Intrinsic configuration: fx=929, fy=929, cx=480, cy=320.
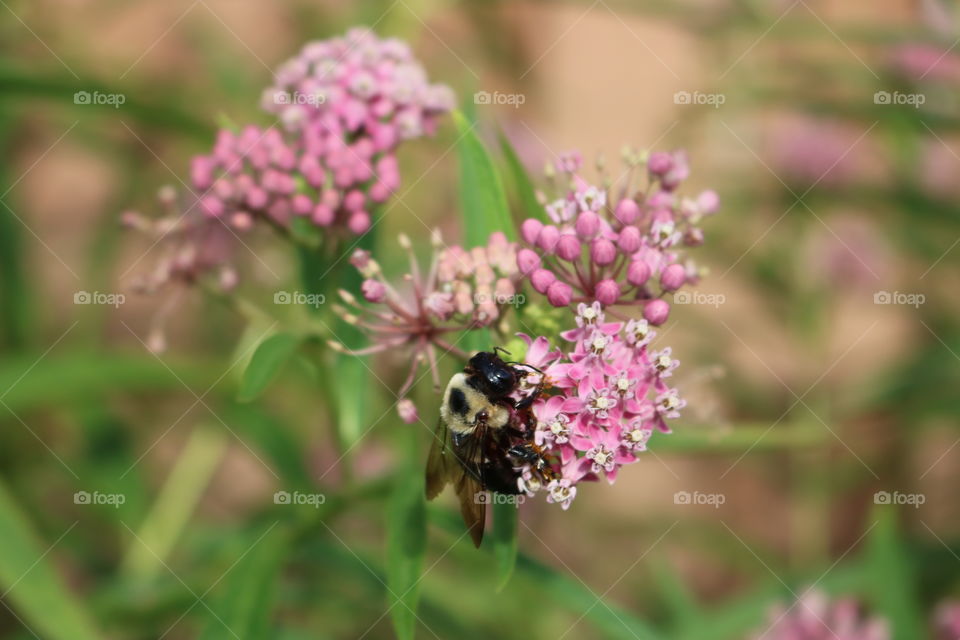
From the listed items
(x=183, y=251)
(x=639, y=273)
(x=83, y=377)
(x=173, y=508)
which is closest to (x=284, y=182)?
(x=183, y=251)

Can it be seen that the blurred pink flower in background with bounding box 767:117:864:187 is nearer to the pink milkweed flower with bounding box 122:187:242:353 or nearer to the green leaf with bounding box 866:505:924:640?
the green leaf with bounding box 866:505:924:640

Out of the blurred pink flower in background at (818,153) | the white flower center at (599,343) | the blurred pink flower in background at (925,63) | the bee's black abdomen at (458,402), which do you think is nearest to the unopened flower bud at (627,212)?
the white flower center at (599,343)

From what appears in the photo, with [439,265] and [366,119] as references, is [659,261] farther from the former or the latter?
[366,119]

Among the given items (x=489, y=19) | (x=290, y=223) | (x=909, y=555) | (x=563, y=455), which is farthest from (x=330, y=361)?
(x=489, y=19)

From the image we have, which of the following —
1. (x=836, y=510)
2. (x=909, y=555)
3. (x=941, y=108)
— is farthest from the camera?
(x=836, y=510)

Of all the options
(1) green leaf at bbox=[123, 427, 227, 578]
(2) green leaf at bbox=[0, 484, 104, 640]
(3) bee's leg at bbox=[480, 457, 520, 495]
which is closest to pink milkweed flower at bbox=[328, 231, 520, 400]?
(3) bee's leg at bbox=[480, 457, 520, 495]

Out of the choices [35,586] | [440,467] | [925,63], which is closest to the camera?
[440,467]

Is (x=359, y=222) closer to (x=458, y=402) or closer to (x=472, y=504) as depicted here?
(x=458, y=402)
